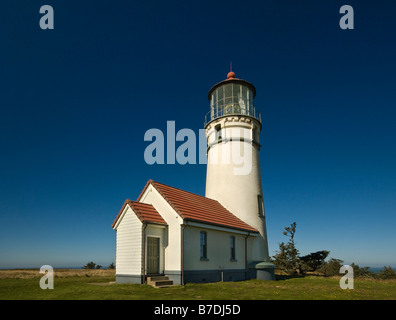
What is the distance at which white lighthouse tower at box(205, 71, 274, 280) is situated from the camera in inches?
915

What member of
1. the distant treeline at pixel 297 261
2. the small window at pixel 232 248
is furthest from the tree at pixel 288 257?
the small window at pixel 232 248

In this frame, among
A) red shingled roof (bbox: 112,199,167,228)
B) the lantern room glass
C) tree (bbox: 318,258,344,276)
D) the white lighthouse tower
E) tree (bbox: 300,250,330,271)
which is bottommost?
tree (bbox: 318,258,344,276)

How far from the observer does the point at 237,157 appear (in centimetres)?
2388

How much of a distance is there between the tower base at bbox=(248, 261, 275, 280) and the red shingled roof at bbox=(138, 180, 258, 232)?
2534 millimetres

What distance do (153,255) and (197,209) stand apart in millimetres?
3991

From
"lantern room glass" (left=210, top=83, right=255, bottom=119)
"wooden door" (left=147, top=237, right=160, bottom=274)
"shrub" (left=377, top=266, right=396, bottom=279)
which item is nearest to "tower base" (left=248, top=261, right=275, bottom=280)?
"wooden door" (left=147, top=237, right=160, bottom=274)

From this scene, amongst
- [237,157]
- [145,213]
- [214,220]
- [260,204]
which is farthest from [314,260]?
[145,213]

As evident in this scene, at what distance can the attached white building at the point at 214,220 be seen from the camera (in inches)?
609

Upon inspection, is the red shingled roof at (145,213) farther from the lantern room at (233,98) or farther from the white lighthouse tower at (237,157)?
the lantern room at (233,98)

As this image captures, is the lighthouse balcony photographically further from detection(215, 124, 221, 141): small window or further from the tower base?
the tower base

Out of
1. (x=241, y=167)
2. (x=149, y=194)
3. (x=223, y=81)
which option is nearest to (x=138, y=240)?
(x=149, y=194)

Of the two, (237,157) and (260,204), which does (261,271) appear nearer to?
(260,204)
